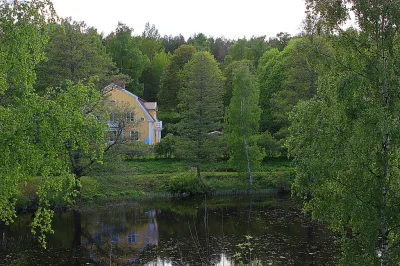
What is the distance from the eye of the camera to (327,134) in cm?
997

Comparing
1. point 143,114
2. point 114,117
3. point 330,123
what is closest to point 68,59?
point 114,117

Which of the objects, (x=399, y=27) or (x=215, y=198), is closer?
(x=399, y=27)

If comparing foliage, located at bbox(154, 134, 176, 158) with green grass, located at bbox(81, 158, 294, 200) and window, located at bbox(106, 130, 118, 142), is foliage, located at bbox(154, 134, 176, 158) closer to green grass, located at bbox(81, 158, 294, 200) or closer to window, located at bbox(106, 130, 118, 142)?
green grass, located at bbox(81, 158, 294, 200)

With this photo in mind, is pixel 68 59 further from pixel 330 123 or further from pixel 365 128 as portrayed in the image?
pixel 365 128

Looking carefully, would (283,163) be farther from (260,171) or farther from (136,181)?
(136,181)

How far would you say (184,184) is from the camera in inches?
1239

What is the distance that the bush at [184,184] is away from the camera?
31.5m

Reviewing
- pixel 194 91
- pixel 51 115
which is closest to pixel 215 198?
pixel 194 91

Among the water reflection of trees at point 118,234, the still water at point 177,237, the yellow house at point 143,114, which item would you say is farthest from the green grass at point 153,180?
the yellow house at point 143,114

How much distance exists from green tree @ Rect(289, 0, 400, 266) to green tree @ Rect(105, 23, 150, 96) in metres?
50.7

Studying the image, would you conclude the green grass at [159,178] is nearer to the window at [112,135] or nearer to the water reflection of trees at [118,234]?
the window at [112,135]

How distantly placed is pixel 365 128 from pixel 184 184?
23.7 meters

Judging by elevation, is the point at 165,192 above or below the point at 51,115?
below

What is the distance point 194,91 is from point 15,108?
82.0 ft
